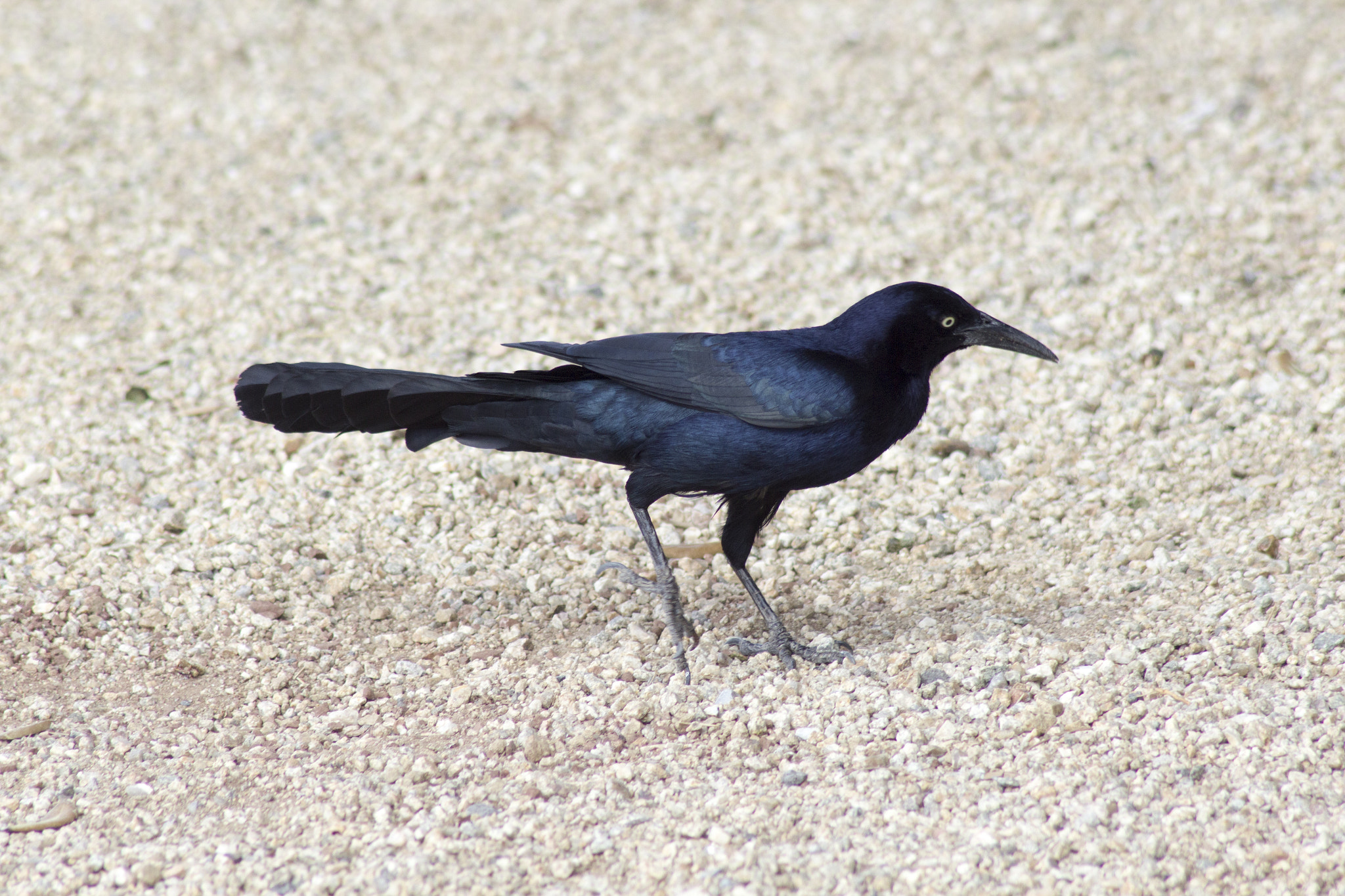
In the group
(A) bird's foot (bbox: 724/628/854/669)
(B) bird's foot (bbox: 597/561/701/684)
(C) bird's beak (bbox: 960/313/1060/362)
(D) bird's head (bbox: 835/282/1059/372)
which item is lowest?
(A) bird's foot (bbox: 724/628/854/669)

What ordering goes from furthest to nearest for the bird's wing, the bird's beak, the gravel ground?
the bird's beak, the bird's wing, the gravel ground

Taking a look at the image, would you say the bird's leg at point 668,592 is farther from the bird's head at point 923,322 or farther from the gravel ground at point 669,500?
the bird's head at point 923,322

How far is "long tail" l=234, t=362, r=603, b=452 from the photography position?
439cm

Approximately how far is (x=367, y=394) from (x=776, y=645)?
1.65 metres

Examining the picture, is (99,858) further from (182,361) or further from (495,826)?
(182,361)

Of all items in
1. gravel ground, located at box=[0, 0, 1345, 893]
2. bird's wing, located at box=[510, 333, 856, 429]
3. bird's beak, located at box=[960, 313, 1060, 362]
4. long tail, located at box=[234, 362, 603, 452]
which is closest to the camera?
gravel ground, located at box=[0, 0, 1345, 893]

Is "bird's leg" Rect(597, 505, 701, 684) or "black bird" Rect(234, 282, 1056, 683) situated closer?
"black bird" Rect(234, 282, 1056, 683)

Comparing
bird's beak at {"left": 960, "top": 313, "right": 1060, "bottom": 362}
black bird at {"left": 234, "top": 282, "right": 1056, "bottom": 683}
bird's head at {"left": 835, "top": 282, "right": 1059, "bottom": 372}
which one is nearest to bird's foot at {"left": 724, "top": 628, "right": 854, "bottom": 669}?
black bird at {"left": 234, "top": 282, "right": 1056, "bottom": 683}

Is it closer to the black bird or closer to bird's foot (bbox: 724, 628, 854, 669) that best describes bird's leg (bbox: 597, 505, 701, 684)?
the black bird

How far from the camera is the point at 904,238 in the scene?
7.21 metres

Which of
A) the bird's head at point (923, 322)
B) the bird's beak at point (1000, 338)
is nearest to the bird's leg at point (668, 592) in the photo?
the bird's head at point (923, 322)

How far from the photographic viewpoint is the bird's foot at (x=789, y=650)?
4.62 meters

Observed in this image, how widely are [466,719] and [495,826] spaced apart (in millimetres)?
677

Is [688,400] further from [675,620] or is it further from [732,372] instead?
[675,620]
